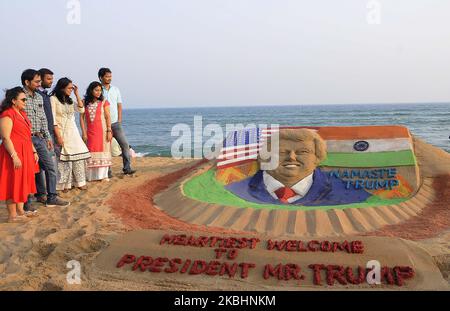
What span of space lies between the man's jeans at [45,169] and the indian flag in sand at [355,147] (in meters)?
2.48

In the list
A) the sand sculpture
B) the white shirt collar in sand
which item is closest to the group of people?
the sand sculpture

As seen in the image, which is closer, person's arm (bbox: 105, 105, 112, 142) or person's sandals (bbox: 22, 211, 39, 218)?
person's sandals (bbox: 22, 211, 39, 218)

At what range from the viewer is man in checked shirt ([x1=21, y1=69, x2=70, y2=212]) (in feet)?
15.4

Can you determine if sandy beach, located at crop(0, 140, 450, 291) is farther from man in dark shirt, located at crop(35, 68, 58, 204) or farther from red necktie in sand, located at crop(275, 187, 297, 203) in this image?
red necktie in sand, located at crop(275, 187, 297, 203)

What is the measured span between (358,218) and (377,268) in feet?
5.18

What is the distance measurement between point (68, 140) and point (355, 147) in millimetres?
4382

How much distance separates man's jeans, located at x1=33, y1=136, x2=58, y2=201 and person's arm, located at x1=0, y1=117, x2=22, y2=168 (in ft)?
1.92

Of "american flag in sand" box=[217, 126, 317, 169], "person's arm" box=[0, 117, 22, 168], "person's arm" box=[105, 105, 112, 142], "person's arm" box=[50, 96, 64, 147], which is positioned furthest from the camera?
"american flag in sand" box=[217, 126, 317, 169]

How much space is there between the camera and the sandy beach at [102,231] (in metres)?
3.08

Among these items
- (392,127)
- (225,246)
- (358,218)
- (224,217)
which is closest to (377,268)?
(225,246)

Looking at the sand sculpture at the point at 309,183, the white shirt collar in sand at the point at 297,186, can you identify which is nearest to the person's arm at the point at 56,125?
the sand sculpture at the point at 309,183

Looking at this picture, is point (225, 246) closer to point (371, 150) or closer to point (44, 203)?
point (44, 203)

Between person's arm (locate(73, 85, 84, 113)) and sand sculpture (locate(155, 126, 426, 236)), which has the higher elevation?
person's arm (locate(73, 85, 84, 113))
